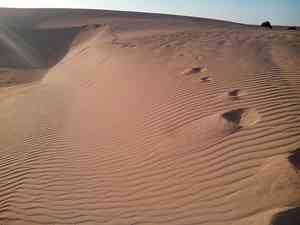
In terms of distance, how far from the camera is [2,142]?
282 inches

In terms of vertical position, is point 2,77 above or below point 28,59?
below

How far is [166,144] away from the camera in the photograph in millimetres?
→ 5281

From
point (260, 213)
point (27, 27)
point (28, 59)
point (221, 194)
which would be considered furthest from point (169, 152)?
point (27, 27)

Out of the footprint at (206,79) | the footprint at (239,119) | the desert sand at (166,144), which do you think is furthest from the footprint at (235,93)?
the footprint at (206,79)

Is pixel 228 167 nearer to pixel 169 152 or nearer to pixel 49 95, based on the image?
pixel 169 152

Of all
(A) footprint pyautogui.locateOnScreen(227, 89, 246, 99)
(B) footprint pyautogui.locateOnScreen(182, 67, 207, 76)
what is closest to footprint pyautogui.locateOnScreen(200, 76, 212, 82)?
(B) footprint pyautogui.locateOnScreen(182, 67, 207, 76)

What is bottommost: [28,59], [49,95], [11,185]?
[11,185]

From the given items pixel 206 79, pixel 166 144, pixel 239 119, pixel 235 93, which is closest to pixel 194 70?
pixel 206 79

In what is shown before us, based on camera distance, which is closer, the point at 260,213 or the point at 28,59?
the point at 260,213

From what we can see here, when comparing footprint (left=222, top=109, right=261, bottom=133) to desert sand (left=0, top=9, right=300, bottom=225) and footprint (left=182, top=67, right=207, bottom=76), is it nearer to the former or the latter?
desert sand (left=0, top=9, right=300, bottom=225)

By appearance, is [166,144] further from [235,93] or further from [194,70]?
[194,70]

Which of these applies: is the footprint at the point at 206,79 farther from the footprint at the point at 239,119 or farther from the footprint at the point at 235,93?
the footprint at the point at 239,119

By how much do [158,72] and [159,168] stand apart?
14.7 feet

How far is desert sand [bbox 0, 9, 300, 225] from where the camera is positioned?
3809mm
